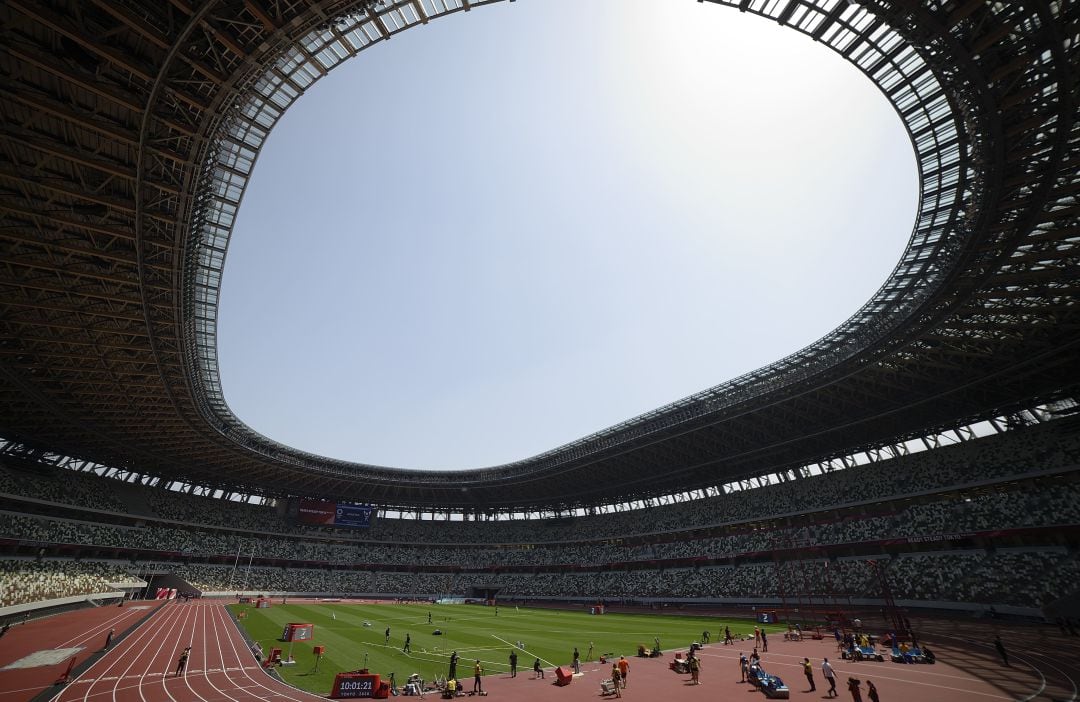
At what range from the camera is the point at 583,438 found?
61.4 m

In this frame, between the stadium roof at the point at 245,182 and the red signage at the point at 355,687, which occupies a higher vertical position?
the stadium roof at the point at 245,182

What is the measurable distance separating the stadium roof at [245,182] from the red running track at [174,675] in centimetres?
1806

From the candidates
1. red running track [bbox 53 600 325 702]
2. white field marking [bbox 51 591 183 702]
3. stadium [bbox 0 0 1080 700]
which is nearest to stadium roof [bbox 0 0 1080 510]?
stadium [bbox 0 0 1080 700]

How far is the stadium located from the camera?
17891mm

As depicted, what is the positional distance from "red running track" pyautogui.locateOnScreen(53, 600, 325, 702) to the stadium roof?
59.3ft

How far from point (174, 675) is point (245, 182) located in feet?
77.3

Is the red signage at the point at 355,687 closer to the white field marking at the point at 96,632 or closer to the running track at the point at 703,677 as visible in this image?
the running track at the point at 703,677

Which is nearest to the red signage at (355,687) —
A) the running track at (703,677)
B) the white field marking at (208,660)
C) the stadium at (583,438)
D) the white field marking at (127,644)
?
the running track at (703,677)

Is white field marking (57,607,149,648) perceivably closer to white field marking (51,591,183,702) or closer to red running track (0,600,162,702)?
red running track (0,600,162,702)

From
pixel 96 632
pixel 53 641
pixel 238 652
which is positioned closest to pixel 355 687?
pixel 238 652

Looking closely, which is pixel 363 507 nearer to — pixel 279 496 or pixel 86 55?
pixel 279 496

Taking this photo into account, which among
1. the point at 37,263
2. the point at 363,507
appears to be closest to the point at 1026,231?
the point at 37,263

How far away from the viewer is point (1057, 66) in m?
17.2

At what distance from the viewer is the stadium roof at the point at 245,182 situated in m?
16.9
